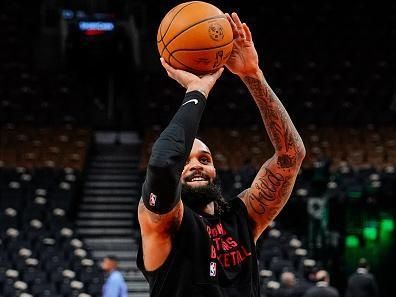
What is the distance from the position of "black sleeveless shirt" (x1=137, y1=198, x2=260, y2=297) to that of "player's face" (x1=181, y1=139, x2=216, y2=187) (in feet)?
0.34

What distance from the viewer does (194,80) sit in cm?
254

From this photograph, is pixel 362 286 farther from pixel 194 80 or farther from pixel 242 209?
pixel 194 80

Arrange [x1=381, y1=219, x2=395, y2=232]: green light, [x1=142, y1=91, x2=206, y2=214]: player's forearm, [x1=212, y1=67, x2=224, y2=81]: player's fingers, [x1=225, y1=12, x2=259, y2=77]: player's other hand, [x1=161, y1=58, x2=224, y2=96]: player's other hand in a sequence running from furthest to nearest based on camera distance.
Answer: [x1=381, y1=219, x2=395, y2=232]: green light → [x1=225, y1=12, x2=259, y2=77]: player's other hand → [x1=212, y1=67, x2=224, y2=81]: player's fingers → [x1=161, y1=58, x2=224, y2=96]: player's other hand → [x1=142, y1=91, x2=206, y2=214]: player's forearm

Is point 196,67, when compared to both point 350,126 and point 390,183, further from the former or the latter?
point 350,126

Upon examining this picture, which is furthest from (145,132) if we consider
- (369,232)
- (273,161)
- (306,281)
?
(273,161)

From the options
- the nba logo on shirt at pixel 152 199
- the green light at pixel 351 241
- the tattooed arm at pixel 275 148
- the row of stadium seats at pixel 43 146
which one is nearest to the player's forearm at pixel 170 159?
the nba logo on shirt at pixel 152 199

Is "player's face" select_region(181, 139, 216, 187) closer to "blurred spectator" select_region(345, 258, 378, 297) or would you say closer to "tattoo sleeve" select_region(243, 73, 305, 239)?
"tattoo sleeve" select_region(243, 73, 305, 239)

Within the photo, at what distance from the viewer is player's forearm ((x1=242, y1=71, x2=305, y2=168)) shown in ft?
9.48

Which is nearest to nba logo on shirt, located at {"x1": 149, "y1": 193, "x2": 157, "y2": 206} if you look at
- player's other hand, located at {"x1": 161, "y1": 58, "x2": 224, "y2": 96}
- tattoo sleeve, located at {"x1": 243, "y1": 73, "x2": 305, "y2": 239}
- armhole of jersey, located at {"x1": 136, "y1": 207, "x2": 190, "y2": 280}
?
armhole of jersey, located at {"x1": 136, "y1": 207, "x2": 190, "y2": 280}

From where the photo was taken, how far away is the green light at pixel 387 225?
45.3ft

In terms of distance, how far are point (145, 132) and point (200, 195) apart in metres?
14.9

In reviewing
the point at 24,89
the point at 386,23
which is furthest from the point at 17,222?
the point at 386,23

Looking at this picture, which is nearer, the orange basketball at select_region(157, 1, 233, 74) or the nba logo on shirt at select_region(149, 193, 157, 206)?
the nba logo on shirt at select_region(149, 193, 157, 206)

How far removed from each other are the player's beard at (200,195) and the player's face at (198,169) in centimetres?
1
